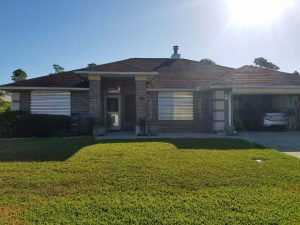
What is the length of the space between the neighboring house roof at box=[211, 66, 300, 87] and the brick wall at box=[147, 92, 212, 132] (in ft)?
6.62

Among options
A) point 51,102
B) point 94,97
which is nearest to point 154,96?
point 94,97

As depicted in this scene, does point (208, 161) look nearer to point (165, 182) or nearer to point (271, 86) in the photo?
point (165, 182)

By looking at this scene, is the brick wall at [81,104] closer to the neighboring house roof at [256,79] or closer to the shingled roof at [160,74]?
the shingled roof at [160,74]

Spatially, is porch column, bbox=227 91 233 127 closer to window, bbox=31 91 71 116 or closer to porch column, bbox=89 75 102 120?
porch column, bbox=89 75 102 120

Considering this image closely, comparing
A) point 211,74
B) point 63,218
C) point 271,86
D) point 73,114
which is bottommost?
point 63,218

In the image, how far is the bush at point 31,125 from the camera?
16.4 metres

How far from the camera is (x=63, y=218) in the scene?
16.7 ft

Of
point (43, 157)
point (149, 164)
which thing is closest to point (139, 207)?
point (149, 164)

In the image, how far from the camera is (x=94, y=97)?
57.0 feet

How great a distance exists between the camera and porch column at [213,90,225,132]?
701 inches

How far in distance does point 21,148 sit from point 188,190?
747 centimetres

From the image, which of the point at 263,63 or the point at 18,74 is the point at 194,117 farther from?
the point at 263,63

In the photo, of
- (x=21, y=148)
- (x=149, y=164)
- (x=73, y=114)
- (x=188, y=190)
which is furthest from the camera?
(x=73, y=114)

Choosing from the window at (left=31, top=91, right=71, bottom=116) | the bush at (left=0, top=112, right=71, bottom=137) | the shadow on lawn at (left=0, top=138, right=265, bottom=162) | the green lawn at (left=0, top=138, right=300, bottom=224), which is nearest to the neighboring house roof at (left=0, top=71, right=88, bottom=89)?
the window at (left=31, top=91, right=71, bottom=116)
